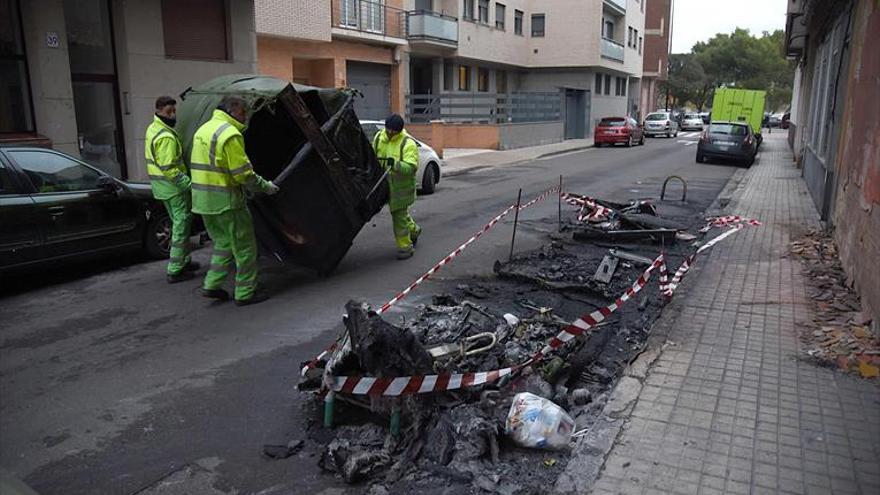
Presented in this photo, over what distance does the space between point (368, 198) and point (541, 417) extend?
437 centimetres

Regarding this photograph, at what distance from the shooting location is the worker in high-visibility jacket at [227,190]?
612 centimetres

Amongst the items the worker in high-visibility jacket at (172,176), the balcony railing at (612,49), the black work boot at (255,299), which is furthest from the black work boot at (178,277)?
the balcony railing at (612,49)

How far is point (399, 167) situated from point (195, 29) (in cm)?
836

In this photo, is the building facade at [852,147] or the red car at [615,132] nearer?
the building facade at [852,147]

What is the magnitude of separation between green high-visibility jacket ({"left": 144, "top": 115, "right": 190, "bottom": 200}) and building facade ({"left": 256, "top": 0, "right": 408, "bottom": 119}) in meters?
14.2

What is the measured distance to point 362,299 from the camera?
6867mm

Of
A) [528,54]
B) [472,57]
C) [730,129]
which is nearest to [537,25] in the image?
[528,54]

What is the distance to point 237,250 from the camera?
6.48 m

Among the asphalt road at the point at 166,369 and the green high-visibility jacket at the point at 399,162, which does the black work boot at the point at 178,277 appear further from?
the green high-visibility jacket at the point at 399,162

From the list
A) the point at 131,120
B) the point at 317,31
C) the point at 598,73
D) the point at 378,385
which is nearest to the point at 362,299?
the point at 378,385

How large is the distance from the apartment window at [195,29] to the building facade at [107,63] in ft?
0.07

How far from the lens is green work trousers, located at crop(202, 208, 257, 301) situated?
6.44 metres

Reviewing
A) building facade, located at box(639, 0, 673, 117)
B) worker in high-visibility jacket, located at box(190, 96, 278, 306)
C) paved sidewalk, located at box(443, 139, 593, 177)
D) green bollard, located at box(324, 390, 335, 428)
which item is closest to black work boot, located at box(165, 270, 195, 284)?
worker in high-visibility jacket, located at box(190, 96, 278, 306)

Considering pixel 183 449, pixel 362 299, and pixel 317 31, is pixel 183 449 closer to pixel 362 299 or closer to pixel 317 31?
pixel 362 299
